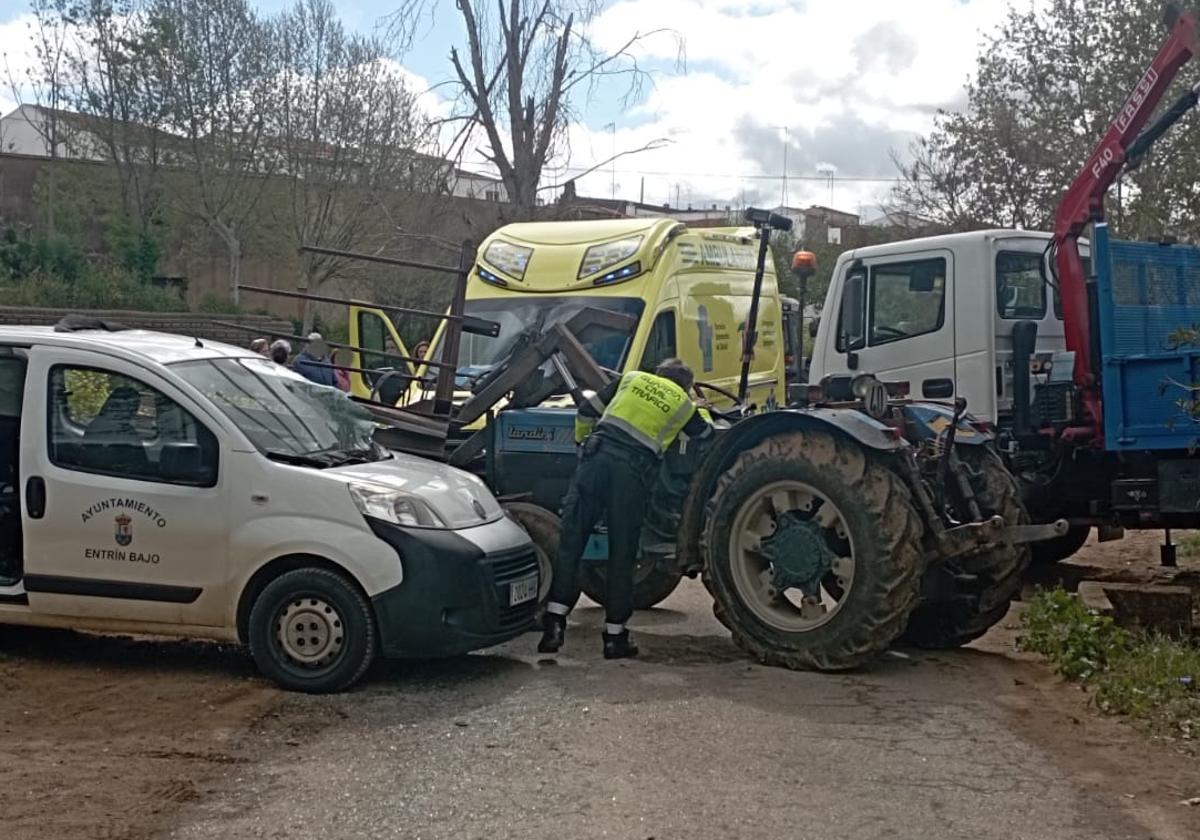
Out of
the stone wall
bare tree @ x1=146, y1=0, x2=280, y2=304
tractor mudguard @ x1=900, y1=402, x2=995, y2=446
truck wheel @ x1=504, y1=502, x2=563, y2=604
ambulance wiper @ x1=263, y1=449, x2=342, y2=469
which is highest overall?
bare tree @ x1=146, y1=0, x2=280, y2=304

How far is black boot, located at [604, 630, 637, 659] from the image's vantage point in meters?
8.07

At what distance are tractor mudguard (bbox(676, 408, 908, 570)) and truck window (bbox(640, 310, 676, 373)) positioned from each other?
3029mm

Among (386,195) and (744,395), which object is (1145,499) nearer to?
(744,395)

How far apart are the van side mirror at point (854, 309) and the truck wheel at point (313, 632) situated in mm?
6392

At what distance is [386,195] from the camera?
1332 inches

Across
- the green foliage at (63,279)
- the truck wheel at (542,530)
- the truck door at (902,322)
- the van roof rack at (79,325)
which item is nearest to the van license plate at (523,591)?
the truck wheel at (542,530)

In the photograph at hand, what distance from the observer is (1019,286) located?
38.3ft

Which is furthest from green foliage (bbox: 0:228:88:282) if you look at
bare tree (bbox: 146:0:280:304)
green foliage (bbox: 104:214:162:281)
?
bare tree (bbox: 146:0:280:304)

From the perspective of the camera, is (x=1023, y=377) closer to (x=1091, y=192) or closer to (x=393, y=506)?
(x=1091, y=192)

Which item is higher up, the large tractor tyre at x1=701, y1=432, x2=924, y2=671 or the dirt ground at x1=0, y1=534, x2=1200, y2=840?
the large tractor tyre at x1=701, y1=432, x2=924, y2=671

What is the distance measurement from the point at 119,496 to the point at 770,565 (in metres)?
3.48

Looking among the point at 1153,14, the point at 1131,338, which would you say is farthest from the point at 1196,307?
the point at 1153,14

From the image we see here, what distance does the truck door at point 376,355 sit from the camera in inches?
418

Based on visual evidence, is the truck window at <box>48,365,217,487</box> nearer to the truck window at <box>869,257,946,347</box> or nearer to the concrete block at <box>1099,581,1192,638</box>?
the concrete block at <box>1099,581,1192,638</box>
